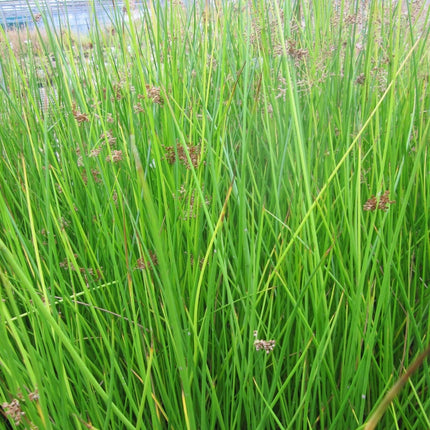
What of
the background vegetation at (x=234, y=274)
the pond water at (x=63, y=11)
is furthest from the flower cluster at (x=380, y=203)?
the pond water at (x=63, y=11)

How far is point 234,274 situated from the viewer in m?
0.85

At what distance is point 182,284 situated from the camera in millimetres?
894

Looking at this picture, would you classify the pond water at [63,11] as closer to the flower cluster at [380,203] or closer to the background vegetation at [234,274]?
the background vegetation at [234,274]

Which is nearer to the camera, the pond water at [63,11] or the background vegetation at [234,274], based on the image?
the background vegetation at [234,274]

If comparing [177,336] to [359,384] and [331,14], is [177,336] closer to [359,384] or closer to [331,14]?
[359,384]

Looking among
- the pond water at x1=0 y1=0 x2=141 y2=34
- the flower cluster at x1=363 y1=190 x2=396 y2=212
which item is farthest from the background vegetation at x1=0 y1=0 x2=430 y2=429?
the pond water at x1=0 y1=0 x2=141 y2=34

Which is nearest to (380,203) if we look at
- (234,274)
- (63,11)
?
(234,274)

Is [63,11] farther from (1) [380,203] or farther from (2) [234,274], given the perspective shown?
(1) [380,203]

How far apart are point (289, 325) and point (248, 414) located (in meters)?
0.16

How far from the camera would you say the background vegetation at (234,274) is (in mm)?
693

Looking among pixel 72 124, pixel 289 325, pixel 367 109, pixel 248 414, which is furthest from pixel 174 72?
pixel 248 414

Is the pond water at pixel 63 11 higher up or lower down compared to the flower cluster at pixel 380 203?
higher up

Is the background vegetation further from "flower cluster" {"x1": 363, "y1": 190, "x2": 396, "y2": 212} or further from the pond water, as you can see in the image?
the pond water

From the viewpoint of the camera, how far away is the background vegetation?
2.27 ft
